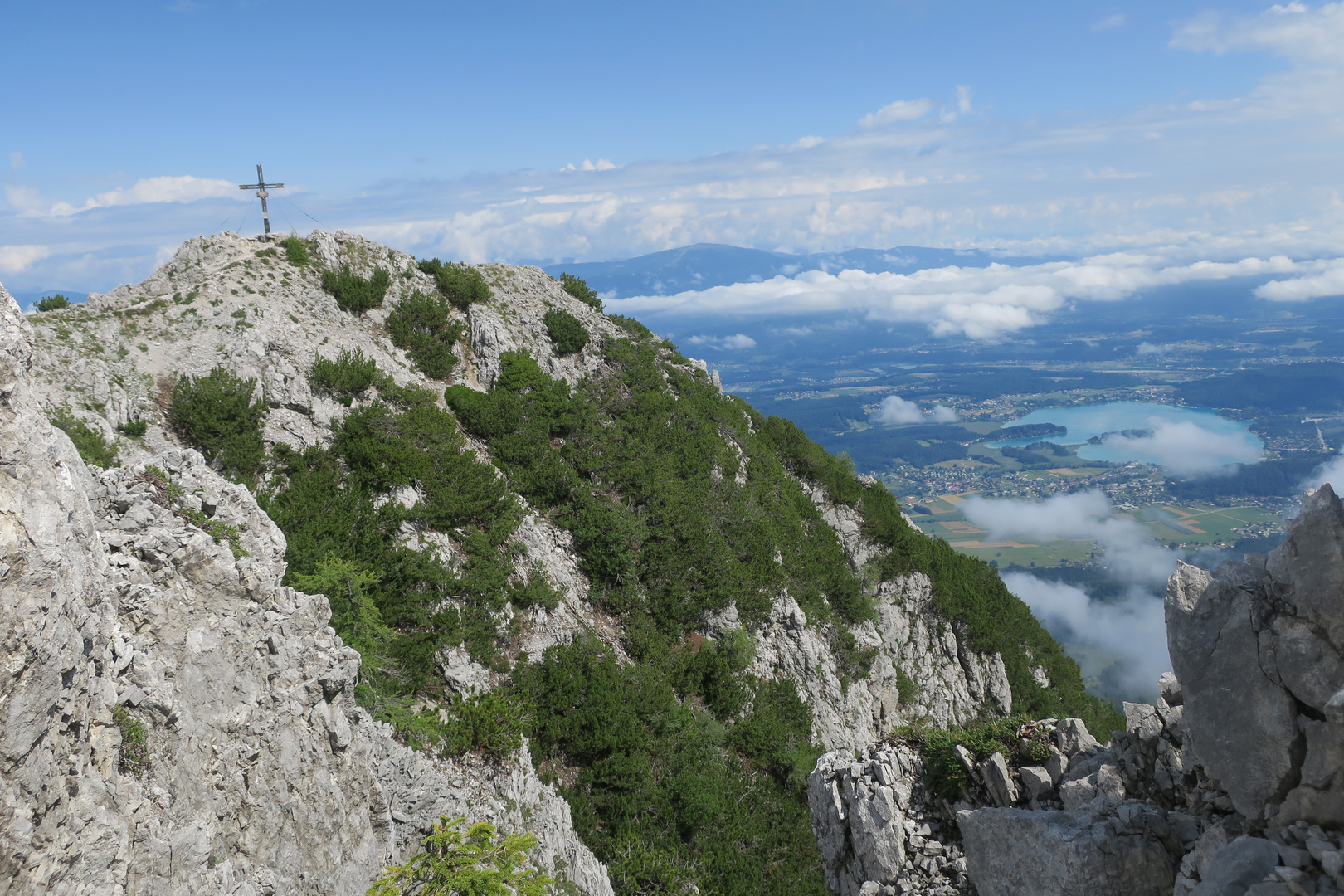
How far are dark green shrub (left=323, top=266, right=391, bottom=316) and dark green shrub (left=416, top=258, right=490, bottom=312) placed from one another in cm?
469

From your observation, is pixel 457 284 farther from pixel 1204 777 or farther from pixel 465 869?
pixel 1204 777

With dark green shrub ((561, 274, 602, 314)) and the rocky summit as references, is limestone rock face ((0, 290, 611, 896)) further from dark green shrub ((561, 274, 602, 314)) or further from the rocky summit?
dark green shrub ((561, 274, 602, 314))

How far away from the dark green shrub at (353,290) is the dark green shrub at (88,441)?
15.9m

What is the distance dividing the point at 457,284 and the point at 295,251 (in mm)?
9234

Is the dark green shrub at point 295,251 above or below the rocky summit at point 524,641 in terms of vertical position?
above

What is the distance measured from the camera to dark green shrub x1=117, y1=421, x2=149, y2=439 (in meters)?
24.7

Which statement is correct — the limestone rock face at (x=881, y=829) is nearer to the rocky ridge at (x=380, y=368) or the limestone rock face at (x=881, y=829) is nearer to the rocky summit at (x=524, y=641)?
the rocky summit at (x=524, y=641)

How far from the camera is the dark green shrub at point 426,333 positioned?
37.8 m

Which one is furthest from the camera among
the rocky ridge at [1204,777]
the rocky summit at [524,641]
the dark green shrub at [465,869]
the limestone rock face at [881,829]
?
the limestone rock face at [881,829]

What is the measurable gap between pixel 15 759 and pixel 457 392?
2833 cm

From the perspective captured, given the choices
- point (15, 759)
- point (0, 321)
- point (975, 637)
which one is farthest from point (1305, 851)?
point (975, 637)

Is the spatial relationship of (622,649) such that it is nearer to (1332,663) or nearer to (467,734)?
(467,734)

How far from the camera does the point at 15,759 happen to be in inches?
325

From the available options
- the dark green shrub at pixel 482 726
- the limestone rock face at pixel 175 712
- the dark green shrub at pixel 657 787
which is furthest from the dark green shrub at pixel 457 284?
the dark green shrub at pixel 482 726
